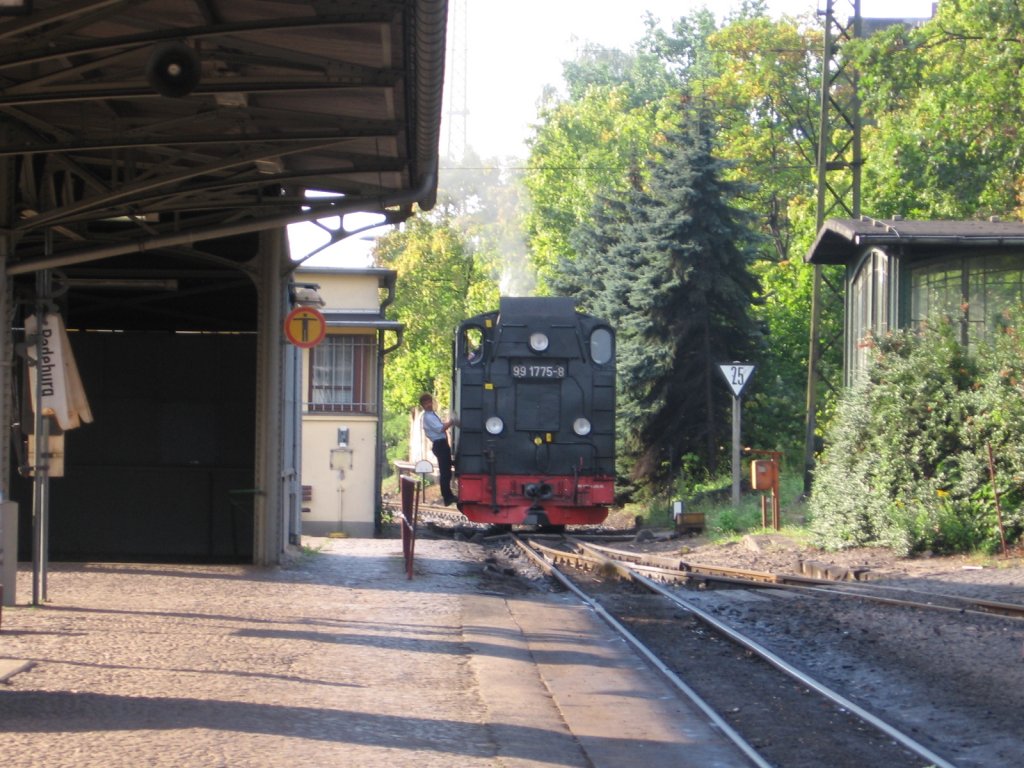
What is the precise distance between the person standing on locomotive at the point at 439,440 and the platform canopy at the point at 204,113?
4.50m

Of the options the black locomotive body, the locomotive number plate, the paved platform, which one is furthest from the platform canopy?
the locomotive number plate

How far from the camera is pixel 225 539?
1680 cm

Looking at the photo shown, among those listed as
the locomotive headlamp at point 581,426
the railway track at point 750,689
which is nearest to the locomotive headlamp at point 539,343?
the locomotive headlamp at point 581,426

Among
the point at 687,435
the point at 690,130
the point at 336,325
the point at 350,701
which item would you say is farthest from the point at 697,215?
the point at 350,701

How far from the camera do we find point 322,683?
25.3ft

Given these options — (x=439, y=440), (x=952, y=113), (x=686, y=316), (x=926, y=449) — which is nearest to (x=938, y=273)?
(x=926, y=449)

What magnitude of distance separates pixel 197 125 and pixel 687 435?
67.8 feet

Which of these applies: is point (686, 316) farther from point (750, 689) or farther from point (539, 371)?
point (750, 689)

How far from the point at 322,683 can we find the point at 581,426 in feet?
42.3

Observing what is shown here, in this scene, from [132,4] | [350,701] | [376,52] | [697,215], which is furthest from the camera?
[697,215]

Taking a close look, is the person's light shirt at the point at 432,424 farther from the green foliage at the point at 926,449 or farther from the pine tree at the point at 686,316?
the pine tree at the point at 686,316

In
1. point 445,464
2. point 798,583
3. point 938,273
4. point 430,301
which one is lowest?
point 798,583

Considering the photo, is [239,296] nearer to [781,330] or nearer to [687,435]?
[687,435]

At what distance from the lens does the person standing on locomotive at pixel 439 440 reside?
62.0 ft
